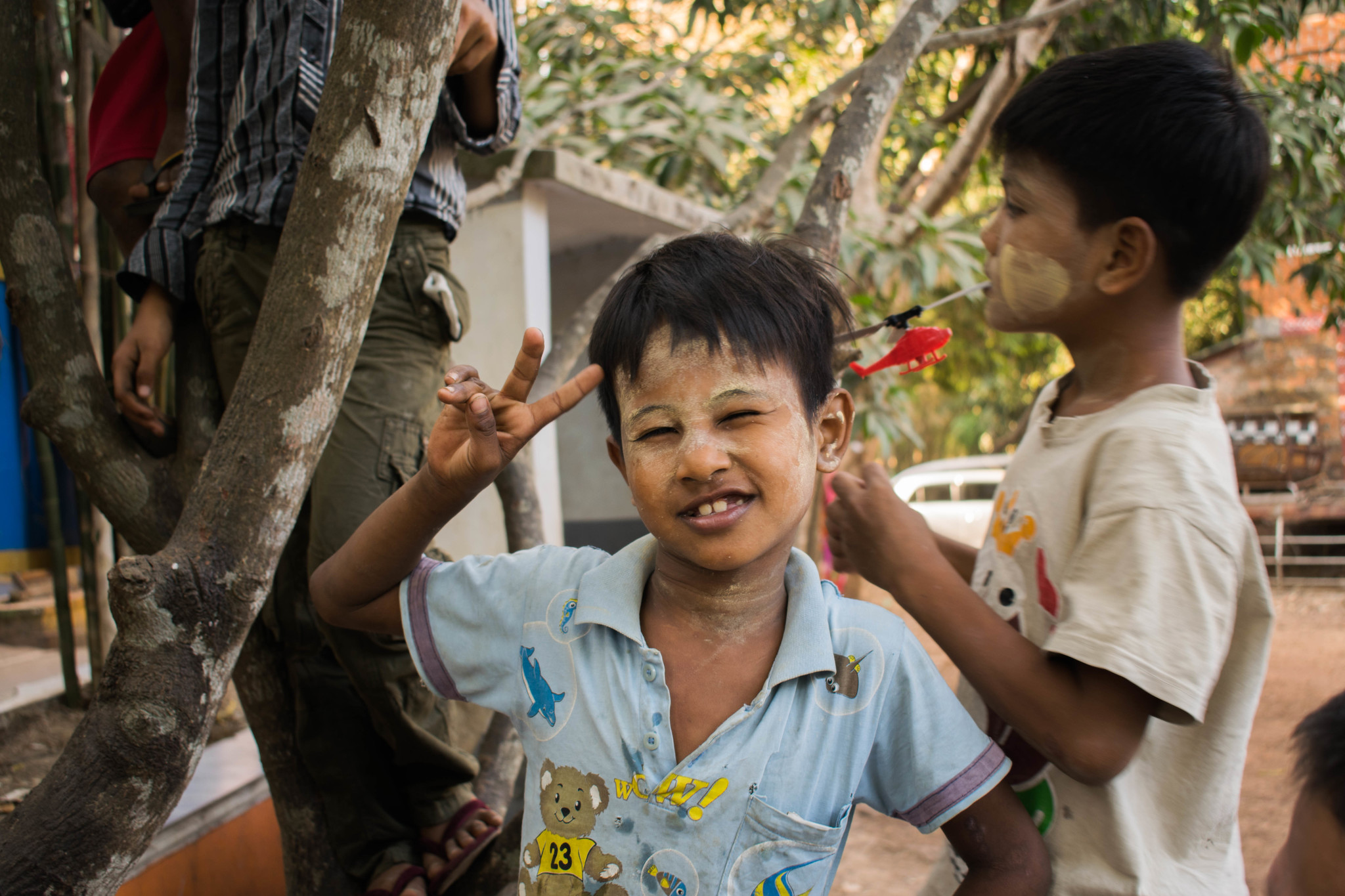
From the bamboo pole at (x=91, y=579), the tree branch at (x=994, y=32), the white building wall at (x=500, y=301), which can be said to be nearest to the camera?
the tree branch at (x=994, y=32)

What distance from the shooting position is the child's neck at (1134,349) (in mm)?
1217

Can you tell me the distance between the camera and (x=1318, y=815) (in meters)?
0.97

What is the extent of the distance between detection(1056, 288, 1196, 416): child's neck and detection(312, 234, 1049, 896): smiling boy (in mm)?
385

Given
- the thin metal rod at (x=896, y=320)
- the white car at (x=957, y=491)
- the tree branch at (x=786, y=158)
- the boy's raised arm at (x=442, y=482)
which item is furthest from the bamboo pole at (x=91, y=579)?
the white car at (x=957, y=491)

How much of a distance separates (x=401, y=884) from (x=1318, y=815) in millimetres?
1344

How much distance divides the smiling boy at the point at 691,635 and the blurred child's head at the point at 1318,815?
0.85 feet

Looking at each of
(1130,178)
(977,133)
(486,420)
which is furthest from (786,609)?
(977,133)

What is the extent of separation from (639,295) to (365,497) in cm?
68

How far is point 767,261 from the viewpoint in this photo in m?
1.27

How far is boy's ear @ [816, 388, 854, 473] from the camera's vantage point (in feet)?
4.27

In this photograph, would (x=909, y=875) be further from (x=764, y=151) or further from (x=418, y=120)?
(x=764, y=151)

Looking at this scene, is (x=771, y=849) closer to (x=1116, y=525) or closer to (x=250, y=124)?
(x=1116, y=525)

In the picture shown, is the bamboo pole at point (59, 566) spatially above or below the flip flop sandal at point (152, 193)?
below

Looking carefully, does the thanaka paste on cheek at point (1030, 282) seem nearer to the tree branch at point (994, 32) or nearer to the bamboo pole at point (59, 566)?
the tree branch at point (994, 32)
